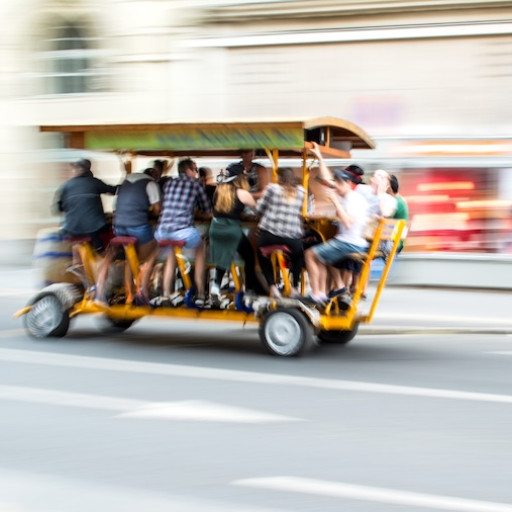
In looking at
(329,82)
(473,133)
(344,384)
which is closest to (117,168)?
(329,82)

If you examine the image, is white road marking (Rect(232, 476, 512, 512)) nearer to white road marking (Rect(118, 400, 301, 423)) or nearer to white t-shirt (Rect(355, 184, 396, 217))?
white road marking (Rect(118, 400, 301, 423))

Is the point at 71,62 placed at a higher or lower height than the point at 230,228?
higher

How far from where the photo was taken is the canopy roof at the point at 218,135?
321 inches

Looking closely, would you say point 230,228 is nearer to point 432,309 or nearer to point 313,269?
point 313,269

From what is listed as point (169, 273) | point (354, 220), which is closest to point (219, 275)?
point (169, 273)

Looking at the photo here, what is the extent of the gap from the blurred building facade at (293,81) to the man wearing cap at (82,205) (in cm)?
688

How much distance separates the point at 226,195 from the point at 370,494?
4372 millimetres

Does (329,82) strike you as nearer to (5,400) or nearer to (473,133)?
(473,133)

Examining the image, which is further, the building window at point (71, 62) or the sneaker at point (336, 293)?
A: the building window at point (71, 62)

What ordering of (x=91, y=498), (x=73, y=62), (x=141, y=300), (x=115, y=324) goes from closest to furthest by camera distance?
(x=91, y=498) → (x=141, y=300) → (x=115, y=324) → (x=73, y=62)

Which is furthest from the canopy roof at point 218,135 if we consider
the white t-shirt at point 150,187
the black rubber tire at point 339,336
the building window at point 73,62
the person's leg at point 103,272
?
the building window at point 73,62

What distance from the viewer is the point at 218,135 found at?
841 centimetres

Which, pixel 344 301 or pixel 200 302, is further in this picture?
pixel 200 302

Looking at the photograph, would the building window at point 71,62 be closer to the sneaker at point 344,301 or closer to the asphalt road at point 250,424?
the asphalt road at point 250,424
